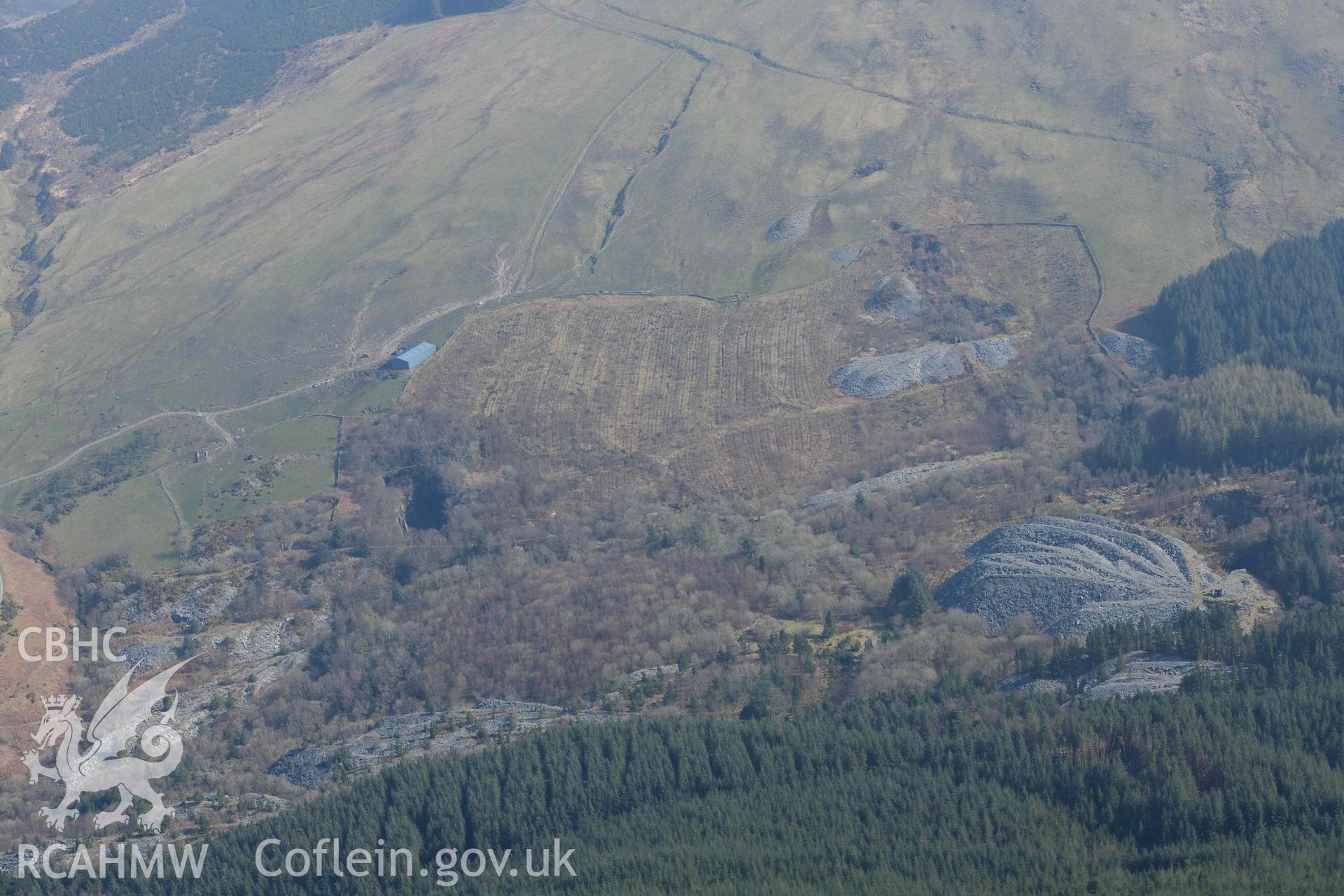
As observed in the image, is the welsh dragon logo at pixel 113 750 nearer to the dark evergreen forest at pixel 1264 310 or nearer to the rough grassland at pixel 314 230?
the rough grassland at pixel 314 230

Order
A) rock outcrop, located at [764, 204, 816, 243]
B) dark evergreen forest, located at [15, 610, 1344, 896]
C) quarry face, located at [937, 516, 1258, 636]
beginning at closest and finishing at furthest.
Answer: dark evergreen forest, located at [15, 610, 1344, 896], quarry face, located at [937, 516, 1258, 636], rock outcrop, located at [764, 204, 816, 243]

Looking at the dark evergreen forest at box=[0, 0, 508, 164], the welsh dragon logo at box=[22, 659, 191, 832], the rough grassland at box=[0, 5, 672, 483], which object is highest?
the dark evergreen forest at box=[0, 0, 508, 164]

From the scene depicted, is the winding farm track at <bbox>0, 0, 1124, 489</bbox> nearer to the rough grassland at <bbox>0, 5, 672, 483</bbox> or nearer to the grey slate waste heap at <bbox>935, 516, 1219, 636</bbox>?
the rough grassland at <bbox>0, 5, 672, 483</bbox>

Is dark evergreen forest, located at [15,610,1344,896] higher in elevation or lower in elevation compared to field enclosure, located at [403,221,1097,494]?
higher

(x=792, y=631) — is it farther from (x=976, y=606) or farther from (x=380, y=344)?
(x=380, y=344)

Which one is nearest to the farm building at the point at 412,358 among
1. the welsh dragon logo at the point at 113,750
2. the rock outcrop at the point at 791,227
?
the rock outcrop at the point at 791,227

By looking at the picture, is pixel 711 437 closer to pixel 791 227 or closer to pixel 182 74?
pixel 791 227

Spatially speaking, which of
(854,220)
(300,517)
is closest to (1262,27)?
(854,220)

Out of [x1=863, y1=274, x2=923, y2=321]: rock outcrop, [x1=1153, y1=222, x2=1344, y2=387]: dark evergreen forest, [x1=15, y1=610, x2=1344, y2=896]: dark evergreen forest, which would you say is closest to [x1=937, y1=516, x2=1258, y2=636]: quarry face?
[x1=15, y1=610, x2=1344, y2=896]: dark evergreen forest
